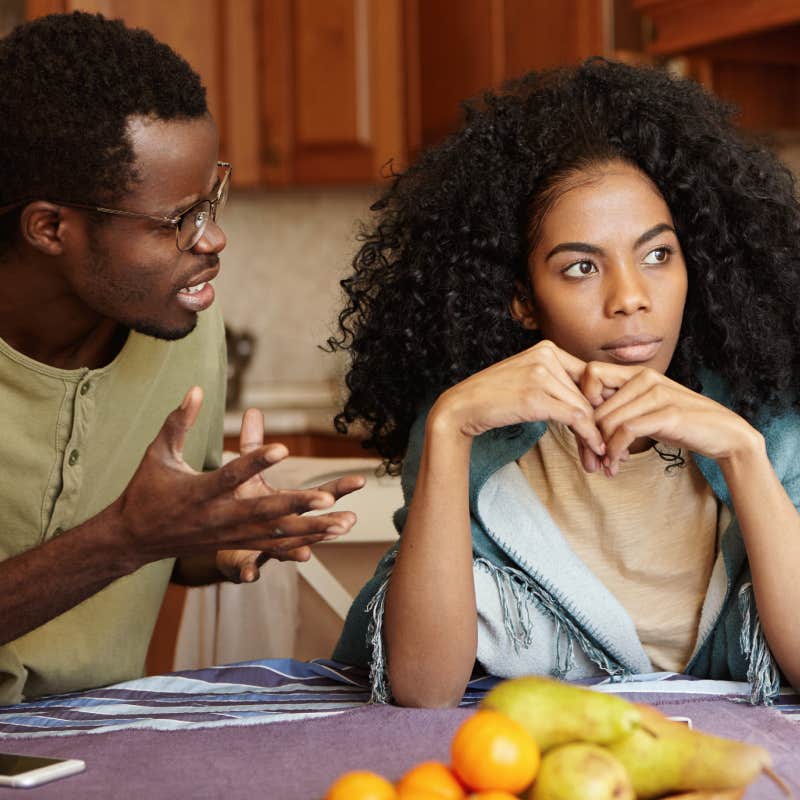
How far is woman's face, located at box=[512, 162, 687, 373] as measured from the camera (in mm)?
1262

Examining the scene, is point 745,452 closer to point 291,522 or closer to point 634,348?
point 634,348

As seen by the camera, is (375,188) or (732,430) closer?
(732,430)

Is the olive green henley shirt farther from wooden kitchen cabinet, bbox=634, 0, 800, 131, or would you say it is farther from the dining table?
wooden kitchen cabinet, bbox=634, 0, 800, 131

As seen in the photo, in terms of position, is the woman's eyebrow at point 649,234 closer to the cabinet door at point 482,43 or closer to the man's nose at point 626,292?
the man's nose at point 626,292

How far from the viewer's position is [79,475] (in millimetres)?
1449

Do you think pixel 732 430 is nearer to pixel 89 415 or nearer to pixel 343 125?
pixel 89 415

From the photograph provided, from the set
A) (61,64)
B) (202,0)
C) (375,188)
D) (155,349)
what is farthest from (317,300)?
(61,64)

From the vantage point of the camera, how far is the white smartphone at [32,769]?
0.88 meters

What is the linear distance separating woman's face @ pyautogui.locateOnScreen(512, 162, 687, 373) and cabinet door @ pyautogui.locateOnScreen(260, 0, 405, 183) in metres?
2.31

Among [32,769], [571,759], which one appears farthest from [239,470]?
[571,759]

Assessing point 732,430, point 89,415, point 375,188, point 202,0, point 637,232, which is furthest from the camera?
point 375,188

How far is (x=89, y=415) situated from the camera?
146 cm

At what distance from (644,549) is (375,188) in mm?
2683

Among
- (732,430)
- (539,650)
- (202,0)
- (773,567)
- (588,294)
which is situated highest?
(202,0)
